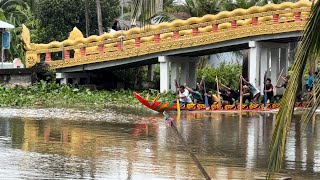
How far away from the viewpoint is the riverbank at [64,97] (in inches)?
1032

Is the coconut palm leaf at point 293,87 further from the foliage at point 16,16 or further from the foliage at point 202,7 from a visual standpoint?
the foliage at point 16,16

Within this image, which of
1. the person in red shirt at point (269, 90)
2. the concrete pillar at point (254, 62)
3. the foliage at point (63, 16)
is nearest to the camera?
the person in red shirt at point (269, 90)

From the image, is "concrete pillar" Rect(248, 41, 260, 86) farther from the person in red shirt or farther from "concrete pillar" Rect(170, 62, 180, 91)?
"concrete pillar" Rect(170, 62, 180, 91)

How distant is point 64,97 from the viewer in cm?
2842

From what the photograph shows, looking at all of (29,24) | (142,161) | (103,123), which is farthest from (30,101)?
(29,24)

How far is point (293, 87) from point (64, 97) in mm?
23390

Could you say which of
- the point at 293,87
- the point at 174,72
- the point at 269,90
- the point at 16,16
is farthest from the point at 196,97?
the point at 16,16

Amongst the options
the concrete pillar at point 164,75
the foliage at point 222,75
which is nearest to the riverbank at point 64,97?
the concrete pillar at point 164,75

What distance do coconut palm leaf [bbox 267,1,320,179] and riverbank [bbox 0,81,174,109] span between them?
67.0 ft

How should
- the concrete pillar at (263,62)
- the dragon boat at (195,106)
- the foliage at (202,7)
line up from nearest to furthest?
1. the dragon boat at (195,106)
2. the concrete pillar at (263,62)
3. the foliage at (202,7)

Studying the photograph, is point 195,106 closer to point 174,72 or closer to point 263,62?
point 263,62

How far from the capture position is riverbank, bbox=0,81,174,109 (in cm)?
2622

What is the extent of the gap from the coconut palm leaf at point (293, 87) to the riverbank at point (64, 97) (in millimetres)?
20425

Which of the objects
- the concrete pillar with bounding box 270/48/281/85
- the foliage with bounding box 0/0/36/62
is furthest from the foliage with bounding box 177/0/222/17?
the foliage with bounding box 0/0/36/62
